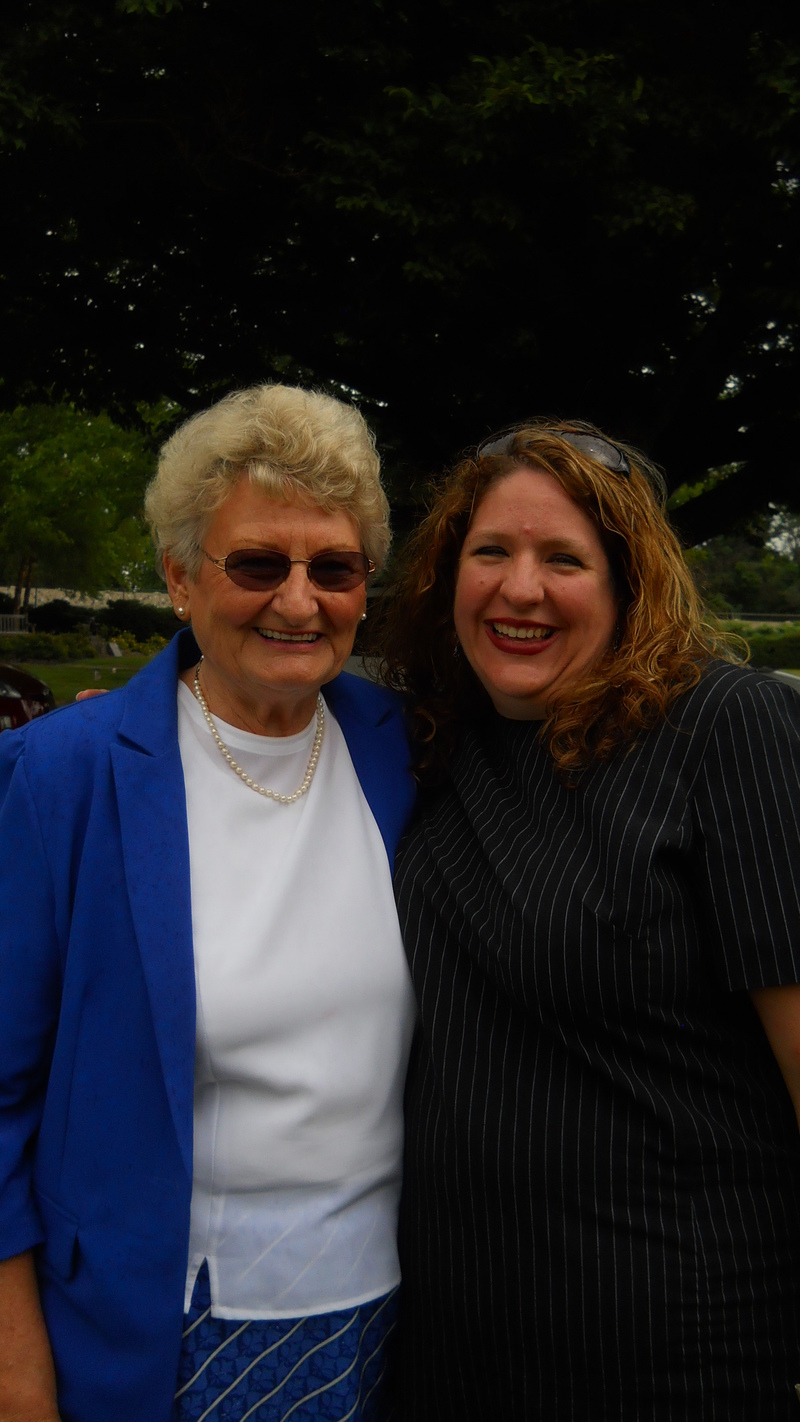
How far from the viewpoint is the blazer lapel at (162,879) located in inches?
72.9

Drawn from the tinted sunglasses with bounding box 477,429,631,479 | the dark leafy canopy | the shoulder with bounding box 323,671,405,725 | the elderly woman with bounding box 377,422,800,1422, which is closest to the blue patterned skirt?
the elderly woman with bounding box 377,422,800,1422

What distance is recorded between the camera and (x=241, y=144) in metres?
8.20

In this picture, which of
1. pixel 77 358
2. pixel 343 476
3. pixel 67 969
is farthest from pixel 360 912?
pixel 77 358

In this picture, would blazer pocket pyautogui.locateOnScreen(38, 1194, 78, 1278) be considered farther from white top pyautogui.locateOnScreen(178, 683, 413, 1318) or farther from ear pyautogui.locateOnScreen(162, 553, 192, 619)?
ear pyautogui.locateOnScreen(162, 553, 192, 619)

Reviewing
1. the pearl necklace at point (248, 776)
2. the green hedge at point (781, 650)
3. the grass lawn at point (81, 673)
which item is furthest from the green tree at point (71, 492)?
the green hedge at point (781, 650)

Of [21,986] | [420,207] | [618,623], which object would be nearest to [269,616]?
[618,623]

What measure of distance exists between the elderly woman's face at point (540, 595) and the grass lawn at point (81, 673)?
58.2 ft

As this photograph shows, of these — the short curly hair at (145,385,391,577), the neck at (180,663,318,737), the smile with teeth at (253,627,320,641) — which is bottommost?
the neck at (180,663,318,737)

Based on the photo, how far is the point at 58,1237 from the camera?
1910mm

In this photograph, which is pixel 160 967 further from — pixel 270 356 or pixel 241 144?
pixel 270 356

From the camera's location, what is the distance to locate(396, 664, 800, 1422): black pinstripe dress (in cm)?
178

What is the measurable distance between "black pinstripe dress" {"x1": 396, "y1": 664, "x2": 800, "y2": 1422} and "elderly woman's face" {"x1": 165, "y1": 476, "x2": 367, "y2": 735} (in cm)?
61

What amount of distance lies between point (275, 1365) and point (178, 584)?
151 centimetres

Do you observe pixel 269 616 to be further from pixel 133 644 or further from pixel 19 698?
pixel 133 644
